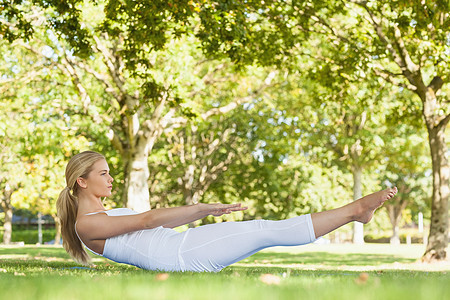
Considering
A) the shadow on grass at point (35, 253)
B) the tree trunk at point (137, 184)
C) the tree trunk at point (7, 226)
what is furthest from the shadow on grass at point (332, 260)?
the tree trunk at point (7, 226)

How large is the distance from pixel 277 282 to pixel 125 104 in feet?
55.9

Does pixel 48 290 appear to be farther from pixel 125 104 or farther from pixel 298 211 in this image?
pixel 298 211

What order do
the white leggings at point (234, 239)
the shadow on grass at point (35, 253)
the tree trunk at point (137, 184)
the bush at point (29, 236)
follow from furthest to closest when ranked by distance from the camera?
the bush at point (29, 236), the tree trunk at point (137, 184), the shadow on grass at point (35, 253), the white leggings at point (234, 239)

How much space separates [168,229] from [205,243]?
0.53 m

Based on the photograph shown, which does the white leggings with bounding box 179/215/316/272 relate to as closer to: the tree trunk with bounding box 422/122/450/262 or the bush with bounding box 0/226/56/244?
the tree trunk with bounding box 422/122/450/262

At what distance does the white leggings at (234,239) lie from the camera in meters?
4.60

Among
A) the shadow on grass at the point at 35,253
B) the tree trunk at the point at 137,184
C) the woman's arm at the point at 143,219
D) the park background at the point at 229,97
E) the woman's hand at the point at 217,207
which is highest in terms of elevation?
the park background at the point at 229,97

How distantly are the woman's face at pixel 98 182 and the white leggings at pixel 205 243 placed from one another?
1.53 feet

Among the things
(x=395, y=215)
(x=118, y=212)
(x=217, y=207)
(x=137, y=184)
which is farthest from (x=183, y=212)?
(x=395, y=215)

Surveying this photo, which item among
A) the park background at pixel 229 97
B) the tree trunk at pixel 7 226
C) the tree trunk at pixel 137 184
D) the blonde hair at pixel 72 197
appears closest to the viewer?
the blonde hair at pixel 72 197

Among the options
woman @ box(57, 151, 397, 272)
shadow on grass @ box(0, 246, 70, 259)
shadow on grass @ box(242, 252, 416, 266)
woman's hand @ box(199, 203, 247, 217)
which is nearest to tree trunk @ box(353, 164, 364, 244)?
shadow on grass @ box(242, 252, 416, 266)

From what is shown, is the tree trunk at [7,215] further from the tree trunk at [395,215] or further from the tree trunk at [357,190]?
the tree trunk at [395,215]

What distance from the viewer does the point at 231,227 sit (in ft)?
15.9

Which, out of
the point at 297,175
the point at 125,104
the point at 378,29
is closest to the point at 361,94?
the point at 378,29
